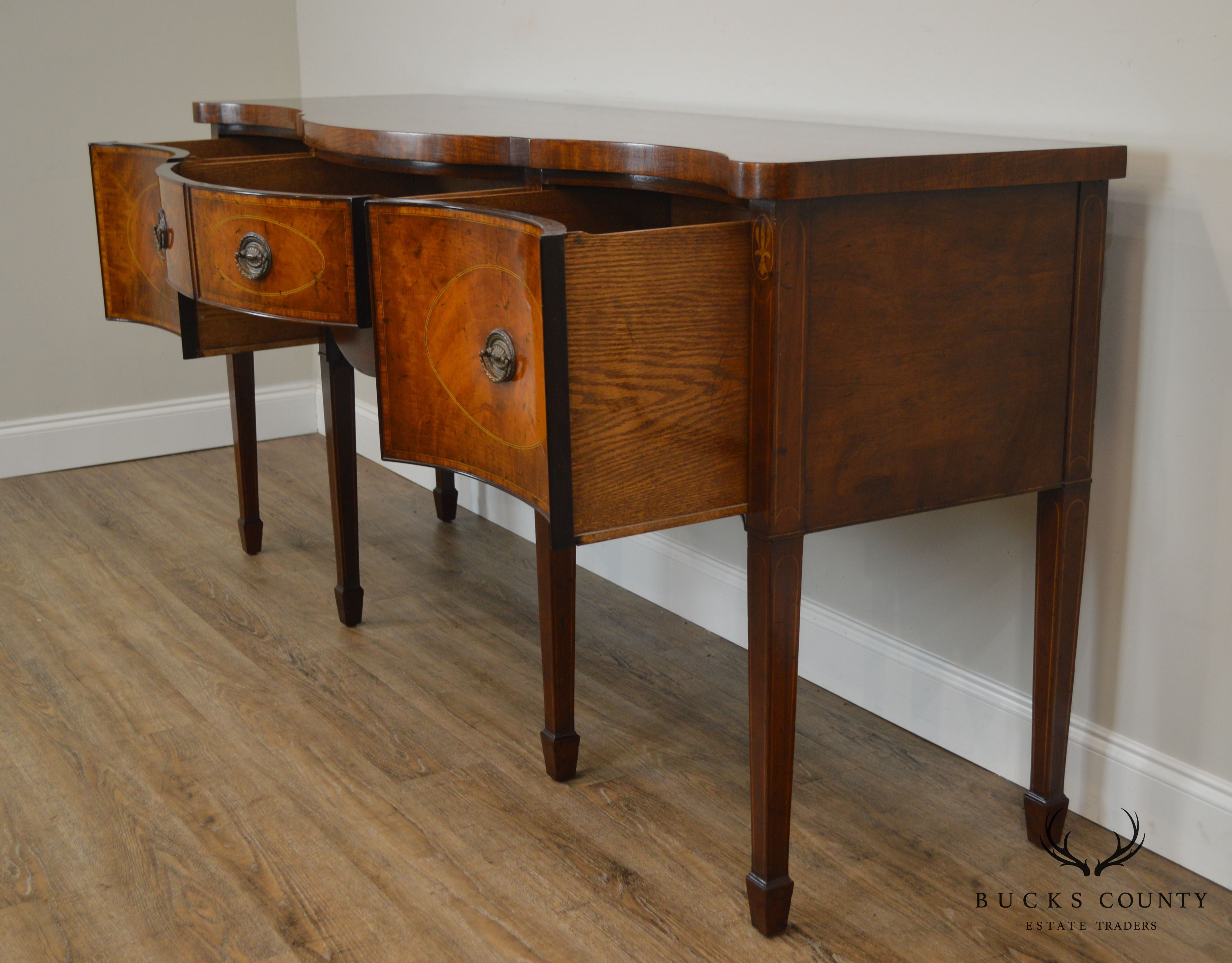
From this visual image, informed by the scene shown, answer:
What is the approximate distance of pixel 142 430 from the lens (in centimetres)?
301

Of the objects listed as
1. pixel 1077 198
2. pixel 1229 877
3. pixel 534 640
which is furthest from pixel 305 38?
pixel 1229 877

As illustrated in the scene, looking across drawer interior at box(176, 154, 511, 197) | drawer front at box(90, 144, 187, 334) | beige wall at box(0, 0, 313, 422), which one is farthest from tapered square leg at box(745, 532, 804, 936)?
beige wall at box(0, 0, 313, 422)

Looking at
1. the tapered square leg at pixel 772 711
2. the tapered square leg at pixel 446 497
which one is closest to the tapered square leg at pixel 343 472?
the tapered square leg at pixel 446 497

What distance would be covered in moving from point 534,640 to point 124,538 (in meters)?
0.97

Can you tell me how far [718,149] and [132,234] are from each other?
1062 mm

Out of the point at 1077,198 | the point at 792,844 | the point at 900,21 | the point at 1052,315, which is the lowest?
the point at 792,844

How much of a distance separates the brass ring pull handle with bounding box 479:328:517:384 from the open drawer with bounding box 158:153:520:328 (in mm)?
305

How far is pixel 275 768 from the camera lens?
62.3 inches

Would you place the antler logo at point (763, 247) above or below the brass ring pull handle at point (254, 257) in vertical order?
above

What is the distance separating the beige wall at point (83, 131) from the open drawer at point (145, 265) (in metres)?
0.98

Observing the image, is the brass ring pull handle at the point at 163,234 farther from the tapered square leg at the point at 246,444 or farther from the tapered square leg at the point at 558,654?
the tapered square leg at the point at 558,654

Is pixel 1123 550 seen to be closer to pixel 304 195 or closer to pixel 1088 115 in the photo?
pixel 1088 115

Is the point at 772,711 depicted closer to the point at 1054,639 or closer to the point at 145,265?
the point at 1054,639

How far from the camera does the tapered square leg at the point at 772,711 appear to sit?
115 cm
